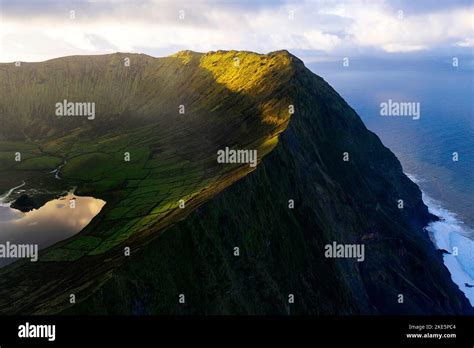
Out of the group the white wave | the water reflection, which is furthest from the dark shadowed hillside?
the white wave

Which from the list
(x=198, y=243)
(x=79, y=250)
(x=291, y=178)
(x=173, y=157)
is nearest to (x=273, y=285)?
(x=198, y=243)

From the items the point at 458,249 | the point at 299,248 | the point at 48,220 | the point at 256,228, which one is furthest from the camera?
the point at 458,249

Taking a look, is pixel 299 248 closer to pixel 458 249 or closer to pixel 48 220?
pixel 48 220

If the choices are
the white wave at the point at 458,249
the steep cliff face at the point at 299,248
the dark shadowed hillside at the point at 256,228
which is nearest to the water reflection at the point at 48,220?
the dark shadowed hillside at the point at 256,228

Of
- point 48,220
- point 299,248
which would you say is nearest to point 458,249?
point 299,248

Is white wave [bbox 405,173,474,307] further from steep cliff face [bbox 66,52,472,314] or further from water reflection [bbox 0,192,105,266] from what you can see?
water reflection [bbox 0,192,105,266]

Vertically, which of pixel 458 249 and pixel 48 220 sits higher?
pixel 48 220
